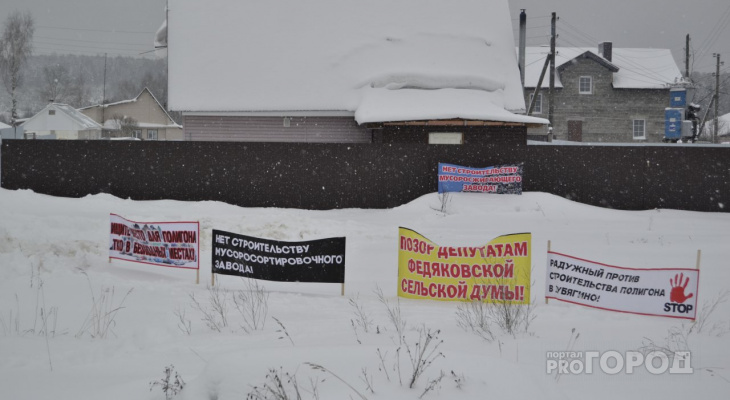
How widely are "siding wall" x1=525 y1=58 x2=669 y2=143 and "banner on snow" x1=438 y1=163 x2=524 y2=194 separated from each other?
3419 cm

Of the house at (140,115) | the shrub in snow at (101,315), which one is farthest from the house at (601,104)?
the shrub in snow at (101,315)

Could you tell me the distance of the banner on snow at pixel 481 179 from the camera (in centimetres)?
1795

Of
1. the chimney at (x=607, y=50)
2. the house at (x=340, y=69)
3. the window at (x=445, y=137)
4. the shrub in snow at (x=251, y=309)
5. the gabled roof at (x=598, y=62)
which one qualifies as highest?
the chimney at (x=607, y=50)

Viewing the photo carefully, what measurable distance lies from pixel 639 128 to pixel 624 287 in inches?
1857

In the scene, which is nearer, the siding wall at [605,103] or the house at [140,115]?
the siding wall at [605,103]

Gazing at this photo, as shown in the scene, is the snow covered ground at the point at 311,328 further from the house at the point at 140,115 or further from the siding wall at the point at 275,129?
the house at the point at 140,115

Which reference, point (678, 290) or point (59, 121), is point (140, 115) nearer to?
point (59, 121)

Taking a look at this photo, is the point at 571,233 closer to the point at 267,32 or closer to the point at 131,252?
the point at 131,252

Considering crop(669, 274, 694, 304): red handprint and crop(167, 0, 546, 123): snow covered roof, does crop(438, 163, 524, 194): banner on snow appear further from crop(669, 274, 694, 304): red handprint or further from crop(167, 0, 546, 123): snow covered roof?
crop(669, 274, 694, 304): red handprint

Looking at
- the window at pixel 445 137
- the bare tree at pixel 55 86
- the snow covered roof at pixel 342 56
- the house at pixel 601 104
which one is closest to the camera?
the window at pixel 445 137

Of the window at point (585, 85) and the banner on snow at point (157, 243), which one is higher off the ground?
the window at point (585, 85)

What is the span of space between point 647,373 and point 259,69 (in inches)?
830

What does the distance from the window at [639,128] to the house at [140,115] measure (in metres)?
51.4

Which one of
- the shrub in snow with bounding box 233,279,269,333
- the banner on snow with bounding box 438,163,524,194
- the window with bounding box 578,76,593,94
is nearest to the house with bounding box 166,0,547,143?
the banner on snow with bounding box 438,163,524,194
